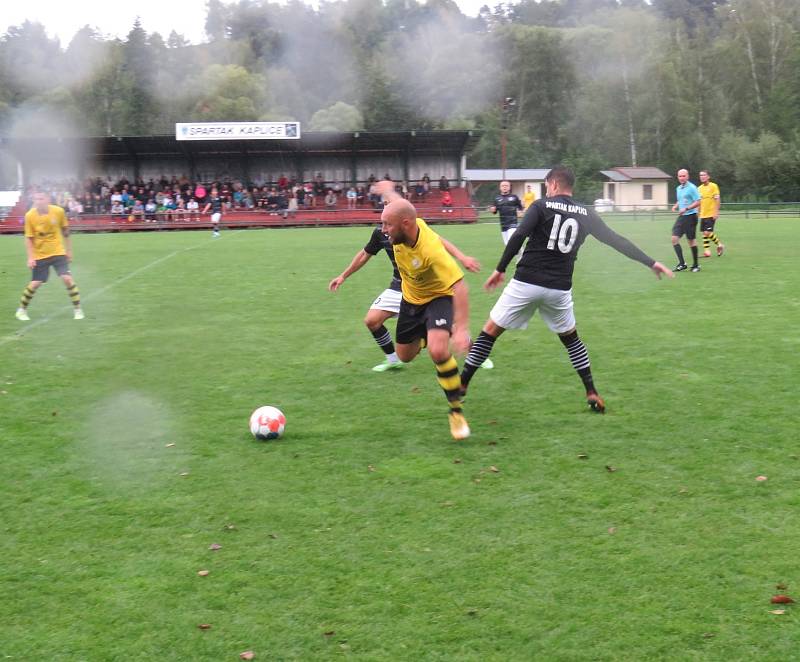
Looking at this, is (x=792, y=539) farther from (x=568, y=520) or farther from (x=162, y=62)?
(x=162, y=62)

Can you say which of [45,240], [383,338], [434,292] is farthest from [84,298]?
[434,292]

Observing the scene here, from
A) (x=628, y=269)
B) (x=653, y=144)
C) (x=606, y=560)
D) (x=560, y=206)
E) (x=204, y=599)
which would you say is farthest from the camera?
(x=653, y=144)

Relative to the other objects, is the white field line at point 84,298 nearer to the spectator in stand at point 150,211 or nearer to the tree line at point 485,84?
the spectator in stand at point 150,211

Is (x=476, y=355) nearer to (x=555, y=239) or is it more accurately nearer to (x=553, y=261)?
(x=553, y=261)

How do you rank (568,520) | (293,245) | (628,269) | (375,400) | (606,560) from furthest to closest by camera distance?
(293,245)
(628,269)
(375,400)
(568,520)
(606,560)

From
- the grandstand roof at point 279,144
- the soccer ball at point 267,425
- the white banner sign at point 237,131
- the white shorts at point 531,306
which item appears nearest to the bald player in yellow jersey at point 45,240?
the soccer ball at point 267,425

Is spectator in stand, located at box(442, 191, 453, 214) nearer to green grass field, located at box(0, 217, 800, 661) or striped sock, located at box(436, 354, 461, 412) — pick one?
green grass field, located at box(0, 217, 800, 661)

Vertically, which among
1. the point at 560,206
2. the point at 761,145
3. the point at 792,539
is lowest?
the point at 792,539

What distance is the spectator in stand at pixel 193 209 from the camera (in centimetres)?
4397

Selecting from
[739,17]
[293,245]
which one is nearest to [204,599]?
[293,245]

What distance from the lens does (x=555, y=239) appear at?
272 inches

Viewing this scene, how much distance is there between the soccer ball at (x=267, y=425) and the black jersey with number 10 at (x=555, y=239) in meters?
2.08

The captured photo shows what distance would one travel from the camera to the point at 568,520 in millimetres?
4820

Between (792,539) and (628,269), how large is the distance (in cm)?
1473
